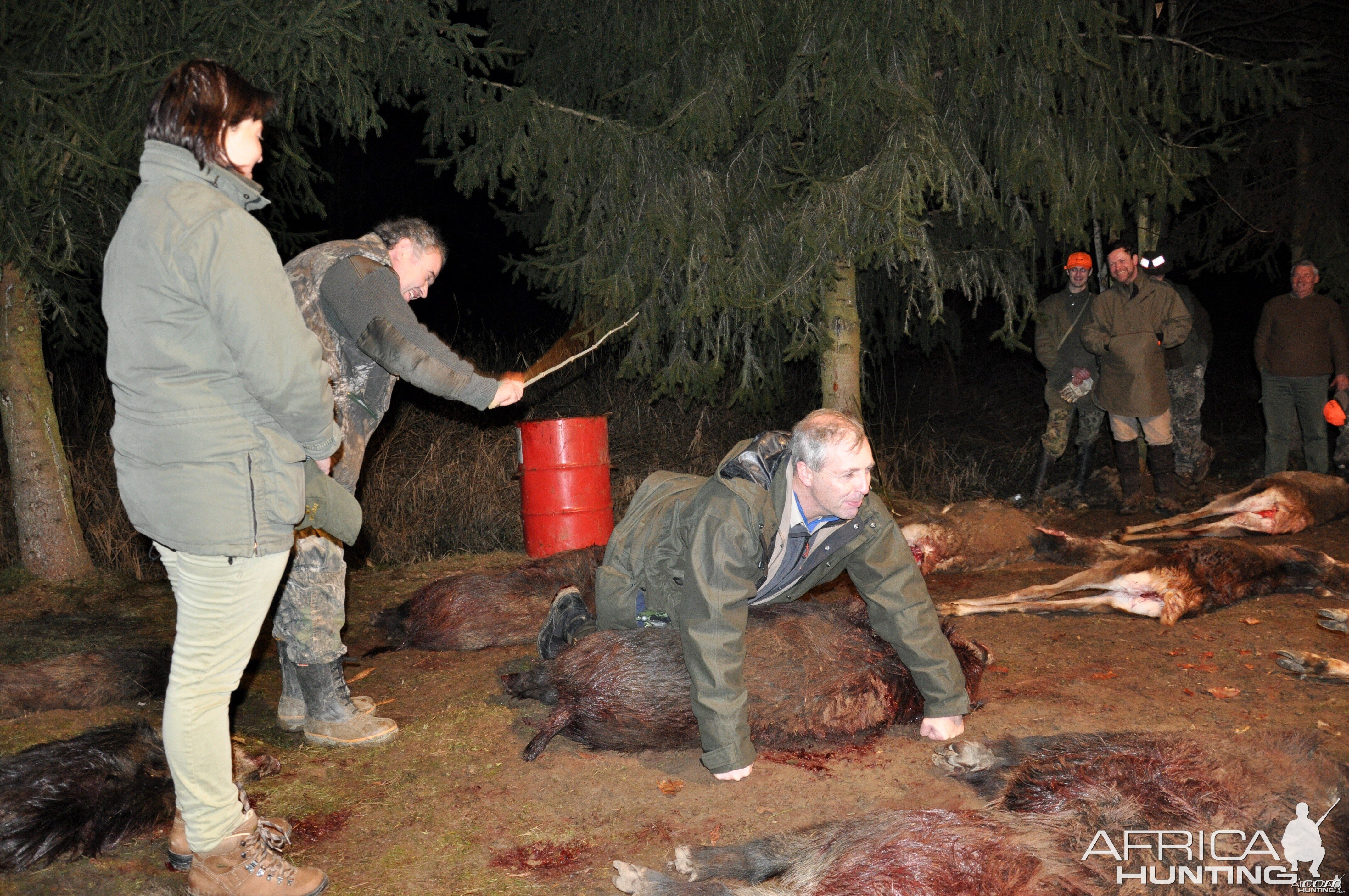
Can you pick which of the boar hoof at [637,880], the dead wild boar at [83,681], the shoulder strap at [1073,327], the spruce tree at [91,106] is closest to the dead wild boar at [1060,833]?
the boar hoof at [637,880]

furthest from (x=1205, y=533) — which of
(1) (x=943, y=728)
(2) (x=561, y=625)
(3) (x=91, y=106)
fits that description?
(3) (x=91, y=106)

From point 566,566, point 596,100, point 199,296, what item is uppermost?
point 596,100

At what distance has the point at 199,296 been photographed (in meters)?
2.22

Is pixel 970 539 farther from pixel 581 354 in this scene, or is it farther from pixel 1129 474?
pixel 581 354

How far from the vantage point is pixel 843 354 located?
292 inches

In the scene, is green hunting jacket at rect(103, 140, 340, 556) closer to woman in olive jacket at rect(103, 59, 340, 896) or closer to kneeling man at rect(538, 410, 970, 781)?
woman in olive jacket at rect(103, 59, 340, 896)

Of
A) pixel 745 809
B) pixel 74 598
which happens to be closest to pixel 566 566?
pixel 745 809

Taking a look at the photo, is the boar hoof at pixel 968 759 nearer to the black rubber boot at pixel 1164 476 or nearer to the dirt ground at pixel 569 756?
the dirt ground at pixel 569 756

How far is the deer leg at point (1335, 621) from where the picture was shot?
4.77 metres

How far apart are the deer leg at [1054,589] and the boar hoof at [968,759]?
183 cm

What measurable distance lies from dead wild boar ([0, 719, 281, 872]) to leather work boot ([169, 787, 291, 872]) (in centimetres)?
15

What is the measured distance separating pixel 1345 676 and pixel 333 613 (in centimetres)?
430

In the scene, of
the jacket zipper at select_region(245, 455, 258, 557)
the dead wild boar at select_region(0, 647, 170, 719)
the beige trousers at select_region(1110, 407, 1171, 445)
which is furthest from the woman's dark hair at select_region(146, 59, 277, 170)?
the beige trousers at select_region(1110, 407, 1171, 445)

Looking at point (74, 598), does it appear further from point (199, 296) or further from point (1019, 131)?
point (1019, 131)
